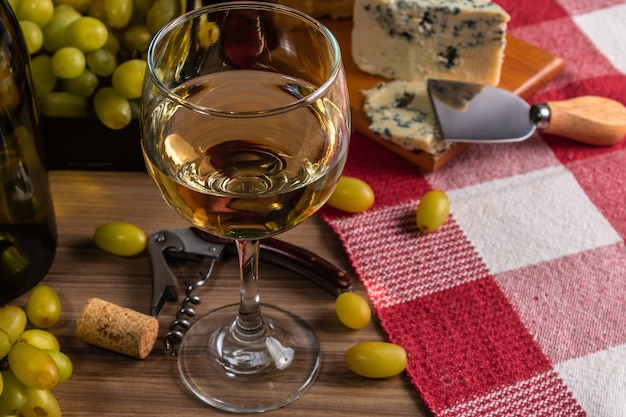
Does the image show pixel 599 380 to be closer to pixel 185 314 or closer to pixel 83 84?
pixel 185 314

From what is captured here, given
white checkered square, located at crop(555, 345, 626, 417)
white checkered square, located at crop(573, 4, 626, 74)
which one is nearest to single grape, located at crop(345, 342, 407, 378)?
white checkered square, located at crop(555, 345, 626, 417)

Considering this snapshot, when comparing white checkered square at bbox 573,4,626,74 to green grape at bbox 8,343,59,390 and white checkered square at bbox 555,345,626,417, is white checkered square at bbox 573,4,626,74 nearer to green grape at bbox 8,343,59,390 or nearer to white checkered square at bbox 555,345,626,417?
white checkered square at bbox 555,345,626,417

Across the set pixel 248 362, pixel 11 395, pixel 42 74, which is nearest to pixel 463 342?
pixel 248 362

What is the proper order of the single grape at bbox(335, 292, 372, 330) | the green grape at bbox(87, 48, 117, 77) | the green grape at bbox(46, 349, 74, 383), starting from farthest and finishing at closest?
the green grape at bbox(87, 48, 117, 77), the single grape at bbox(335, 292, 372, 330), the green grape at bbox(46, 349, 74, 383)

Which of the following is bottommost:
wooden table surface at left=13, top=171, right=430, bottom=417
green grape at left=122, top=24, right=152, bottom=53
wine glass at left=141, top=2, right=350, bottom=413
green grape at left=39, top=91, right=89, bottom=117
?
wooden table surface at left=13, top=171, right=430, bottom=417

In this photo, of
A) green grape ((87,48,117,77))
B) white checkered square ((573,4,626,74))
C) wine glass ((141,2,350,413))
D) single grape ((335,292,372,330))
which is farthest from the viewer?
white checkered square ((573,4,626,74))

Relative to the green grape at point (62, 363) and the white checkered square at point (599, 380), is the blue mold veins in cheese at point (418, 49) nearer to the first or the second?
the white checkered square at point (599, 380)

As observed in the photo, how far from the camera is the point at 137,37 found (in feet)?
3.50

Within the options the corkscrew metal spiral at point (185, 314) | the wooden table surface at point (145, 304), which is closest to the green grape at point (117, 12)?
the wooden table surface at point (145, 304)

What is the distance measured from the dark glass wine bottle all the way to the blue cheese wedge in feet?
1.86

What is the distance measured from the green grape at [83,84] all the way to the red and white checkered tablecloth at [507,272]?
329 mm

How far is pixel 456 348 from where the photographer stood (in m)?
0.94

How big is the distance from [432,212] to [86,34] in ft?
1.52

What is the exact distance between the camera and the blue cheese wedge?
1.28 metres
